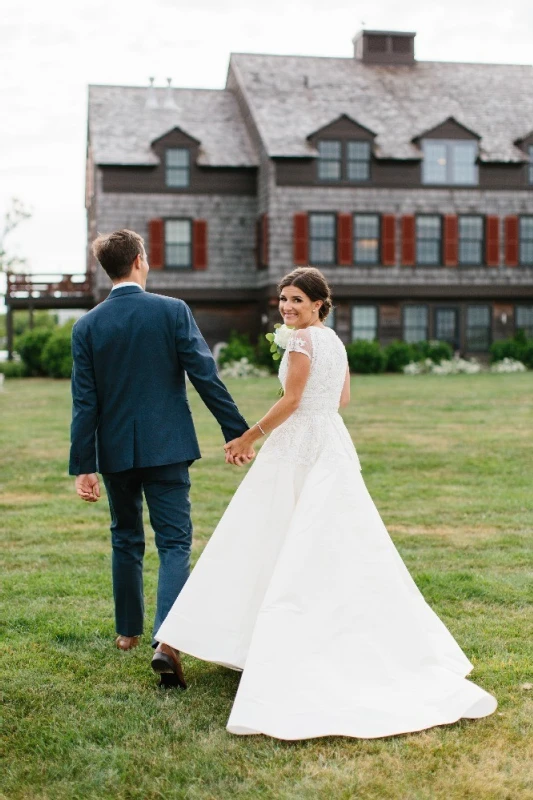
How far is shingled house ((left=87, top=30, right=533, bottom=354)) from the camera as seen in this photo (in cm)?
3153

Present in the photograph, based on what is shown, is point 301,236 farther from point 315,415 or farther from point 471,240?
point 315,415

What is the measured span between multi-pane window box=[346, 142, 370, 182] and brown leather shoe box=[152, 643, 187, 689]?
28428mm

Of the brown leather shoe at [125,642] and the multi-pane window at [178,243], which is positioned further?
the multi-pane window at [178,243]

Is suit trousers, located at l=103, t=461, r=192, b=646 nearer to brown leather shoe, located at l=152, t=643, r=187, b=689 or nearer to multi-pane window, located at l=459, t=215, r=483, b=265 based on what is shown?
brown leather shoe, located at l=152, t=643, r=187, b=689

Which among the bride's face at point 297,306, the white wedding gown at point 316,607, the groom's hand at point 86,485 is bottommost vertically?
the white wedding gown at point 316,607

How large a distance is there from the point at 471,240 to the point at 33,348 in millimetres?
14140

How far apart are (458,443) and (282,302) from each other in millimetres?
8946

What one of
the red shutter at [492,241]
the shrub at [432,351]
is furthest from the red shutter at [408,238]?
the shrub at [432,351]

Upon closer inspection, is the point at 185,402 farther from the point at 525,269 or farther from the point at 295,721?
the point at 525,269

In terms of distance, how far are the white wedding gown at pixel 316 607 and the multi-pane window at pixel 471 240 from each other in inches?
1129

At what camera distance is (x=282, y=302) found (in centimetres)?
495

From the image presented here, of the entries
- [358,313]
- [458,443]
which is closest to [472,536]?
[458,443]

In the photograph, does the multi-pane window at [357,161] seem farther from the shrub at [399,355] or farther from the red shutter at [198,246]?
the shrub at [399,355]

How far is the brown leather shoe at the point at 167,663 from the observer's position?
15.0 ft
